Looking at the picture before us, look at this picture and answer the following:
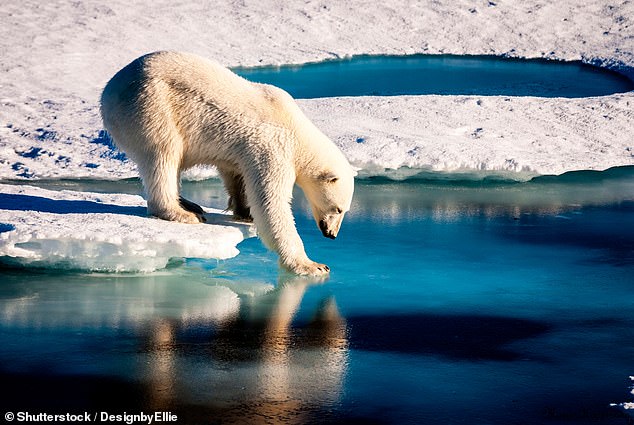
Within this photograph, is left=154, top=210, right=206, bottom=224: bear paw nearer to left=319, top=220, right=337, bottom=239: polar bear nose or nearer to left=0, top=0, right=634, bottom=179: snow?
left=319, top=220, right=337, bottom=239: polar bear nose

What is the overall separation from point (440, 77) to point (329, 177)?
8.50m

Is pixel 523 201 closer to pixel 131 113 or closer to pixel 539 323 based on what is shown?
pixel 539 323

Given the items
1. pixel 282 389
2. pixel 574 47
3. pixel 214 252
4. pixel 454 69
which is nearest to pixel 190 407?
pixel 282 389

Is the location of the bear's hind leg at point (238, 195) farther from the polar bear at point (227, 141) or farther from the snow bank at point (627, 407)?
the snow bank at point (627, 407)

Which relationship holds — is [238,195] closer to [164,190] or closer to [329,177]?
[164,190]

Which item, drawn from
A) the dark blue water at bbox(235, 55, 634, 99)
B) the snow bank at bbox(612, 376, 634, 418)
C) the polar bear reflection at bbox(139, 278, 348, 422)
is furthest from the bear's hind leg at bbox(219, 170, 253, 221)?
the dark blue water at bbox(235, 55, 634, 99)

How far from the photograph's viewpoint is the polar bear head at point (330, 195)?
6.16m

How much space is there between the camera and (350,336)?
201 inches

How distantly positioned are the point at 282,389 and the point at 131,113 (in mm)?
2559

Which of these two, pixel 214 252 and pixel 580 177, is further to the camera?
pixel 580 177

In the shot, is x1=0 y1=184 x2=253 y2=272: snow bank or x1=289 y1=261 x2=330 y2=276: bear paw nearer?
x1=0 y1=184 x2=253 y2=272: snow bank

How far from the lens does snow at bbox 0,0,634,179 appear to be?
9.25m

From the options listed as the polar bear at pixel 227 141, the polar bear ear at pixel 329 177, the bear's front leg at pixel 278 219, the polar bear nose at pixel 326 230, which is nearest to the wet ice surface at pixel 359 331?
the bear's front leg at pixel 278 219

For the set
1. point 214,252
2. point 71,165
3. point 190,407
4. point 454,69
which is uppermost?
point 454,69
